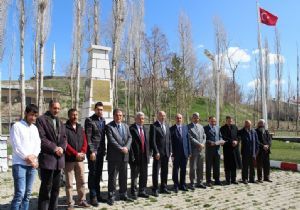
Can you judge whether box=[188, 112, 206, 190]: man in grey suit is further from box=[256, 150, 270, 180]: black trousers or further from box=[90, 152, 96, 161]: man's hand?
box=[90, 152, 96, 161]: man's hand

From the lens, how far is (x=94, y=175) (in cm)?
675

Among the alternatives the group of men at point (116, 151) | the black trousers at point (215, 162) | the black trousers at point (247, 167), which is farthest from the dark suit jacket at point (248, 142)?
the black trousers at point (215, 162)

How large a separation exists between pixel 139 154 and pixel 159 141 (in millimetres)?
594

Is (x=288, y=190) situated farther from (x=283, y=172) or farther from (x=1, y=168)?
(x=1, y=168)

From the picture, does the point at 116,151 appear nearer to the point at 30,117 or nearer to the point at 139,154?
the point at 139,154

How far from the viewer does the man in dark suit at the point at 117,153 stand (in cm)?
679

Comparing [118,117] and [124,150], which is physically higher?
[118,117]

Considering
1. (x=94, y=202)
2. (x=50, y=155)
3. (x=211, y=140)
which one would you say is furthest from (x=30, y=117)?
(x=211, y=140)

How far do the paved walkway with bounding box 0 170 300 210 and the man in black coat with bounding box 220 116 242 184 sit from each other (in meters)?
0.39

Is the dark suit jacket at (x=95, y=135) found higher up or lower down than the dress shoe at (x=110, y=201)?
higher up

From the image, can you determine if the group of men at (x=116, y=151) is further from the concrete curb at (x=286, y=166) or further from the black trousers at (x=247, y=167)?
the concrete curb at (x=286, y=166)

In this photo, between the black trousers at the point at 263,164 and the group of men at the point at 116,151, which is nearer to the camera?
the group of men at the point at 116,151

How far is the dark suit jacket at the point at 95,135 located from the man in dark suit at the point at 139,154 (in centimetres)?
66

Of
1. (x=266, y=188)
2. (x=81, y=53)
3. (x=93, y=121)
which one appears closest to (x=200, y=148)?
(x=266, y=188)
